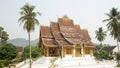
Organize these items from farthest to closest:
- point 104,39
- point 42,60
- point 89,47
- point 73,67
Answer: point 104,39 → point 89,47 → point 42,60 → point 73,67

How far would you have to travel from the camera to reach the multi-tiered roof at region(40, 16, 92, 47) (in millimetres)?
45159

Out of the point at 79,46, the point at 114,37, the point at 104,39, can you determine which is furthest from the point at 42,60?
the point at 104,39

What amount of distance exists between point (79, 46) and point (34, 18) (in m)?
13.4

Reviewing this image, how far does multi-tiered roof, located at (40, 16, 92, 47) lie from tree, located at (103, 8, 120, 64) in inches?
220

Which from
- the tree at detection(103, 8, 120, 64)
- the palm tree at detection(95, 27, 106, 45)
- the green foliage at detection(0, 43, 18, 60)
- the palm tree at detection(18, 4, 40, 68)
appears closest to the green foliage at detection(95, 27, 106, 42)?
the palm tree at detection(95, 27, 106, 45)

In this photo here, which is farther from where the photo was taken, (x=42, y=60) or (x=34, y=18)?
(x=42, y=60)

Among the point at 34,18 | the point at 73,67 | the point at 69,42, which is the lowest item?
the point at 73,67

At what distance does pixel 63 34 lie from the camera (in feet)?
154

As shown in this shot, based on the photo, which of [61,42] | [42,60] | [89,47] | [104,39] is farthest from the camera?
[104,39]

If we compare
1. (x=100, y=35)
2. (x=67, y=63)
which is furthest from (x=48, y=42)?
(x=100, y=35)

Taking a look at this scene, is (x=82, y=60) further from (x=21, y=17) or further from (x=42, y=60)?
(x=21, y=17)

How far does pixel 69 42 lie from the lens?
149 feet

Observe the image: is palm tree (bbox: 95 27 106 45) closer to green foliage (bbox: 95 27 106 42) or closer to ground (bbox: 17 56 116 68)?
green foliage (bbox: 95 27 106 42)

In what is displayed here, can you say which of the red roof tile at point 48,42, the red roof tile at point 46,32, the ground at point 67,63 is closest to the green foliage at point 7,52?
the ground at point 67,63
